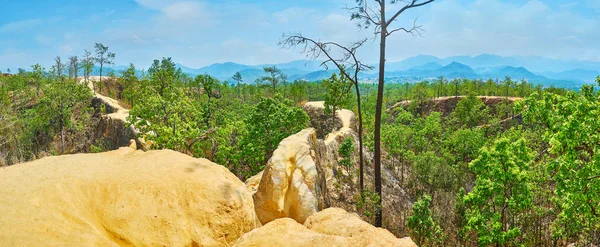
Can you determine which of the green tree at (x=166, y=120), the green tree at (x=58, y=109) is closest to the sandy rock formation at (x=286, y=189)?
the green tree at (x=166, y=120)

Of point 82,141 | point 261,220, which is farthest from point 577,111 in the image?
point 82,141

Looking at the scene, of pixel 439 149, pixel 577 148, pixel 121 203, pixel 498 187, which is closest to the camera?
pixel 121 203

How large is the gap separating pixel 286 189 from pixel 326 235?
23.8 feet

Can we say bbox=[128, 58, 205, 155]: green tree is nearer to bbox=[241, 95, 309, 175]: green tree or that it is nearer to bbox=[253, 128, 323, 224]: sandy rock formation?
bbox=[241, 95, 309, 175]: green tree

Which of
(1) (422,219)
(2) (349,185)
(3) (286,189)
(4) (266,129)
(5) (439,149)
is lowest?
(5) (439,149)

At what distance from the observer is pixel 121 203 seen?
895 centimetres

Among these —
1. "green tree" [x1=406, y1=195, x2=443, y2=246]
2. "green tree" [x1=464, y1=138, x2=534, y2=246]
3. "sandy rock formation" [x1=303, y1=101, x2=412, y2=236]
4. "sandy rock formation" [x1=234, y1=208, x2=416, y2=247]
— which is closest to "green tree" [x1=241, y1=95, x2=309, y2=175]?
"sandy rock formation" [x1=303, y1=101, x2=412, y2=236]

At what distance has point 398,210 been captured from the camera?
2702cm

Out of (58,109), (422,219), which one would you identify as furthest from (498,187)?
(58,109)

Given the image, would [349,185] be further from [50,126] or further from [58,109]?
[50,126]

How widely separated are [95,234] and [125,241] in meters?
0.77

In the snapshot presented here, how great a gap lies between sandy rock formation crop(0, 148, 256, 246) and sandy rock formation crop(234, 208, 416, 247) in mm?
2074

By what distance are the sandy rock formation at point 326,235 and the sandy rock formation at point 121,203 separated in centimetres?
207

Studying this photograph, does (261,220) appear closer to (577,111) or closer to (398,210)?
(577,111)
